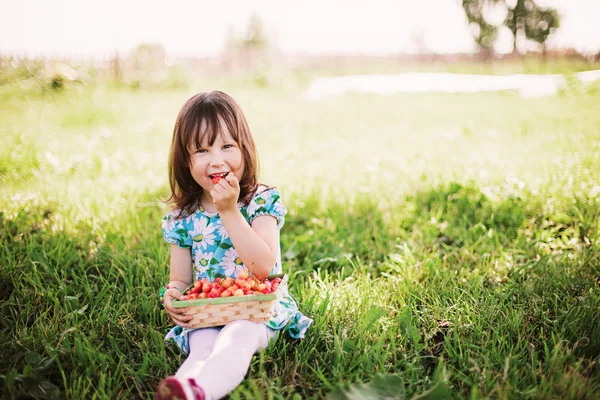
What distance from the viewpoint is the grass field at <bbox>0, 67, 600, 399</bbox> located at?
5.35 ft

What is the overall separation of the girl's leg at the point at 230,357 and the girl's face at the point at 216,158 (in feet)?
1.82

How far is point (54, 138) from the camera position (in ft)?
16.9

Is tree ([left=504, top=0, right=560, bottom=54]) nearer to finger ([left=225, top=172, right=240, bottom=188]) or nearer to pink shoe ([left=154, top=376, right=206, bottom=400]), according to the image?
finger ([left=225, top=172, right=240, bottom=188])

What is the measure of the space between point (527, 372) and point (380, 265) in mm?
1041

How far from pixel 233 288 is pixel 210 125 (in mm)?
612

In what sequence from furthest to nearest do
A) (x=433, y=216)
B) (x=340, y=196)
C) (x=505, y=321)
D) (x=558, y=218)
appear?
(x=340, y=196) → (x=433, y=216) → (x=558, y=218) → (x=505, y=321)

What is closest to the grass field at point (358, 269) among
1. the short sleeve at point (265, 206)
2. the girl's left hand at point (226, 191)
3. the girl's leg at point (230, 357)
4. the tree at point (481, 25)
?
the girl's leg at point (230, 357)

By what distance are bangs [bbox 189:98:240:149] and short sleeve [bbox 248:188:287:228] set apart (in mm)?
254

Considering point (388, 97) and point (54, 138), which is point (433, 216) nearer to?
point (54, 138)

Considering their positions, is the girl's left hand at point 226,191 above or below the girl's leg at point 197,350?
above

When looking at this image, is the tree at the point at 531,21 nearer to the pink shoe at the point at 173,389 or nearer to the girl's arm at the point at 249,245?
the girl's arm at the point at 249,245

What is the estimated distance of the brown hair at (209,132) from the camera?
1.76 m

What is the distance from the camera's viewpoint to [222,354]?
1.53 meters

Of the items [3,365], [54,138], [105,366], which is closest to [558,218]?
[105,366]
